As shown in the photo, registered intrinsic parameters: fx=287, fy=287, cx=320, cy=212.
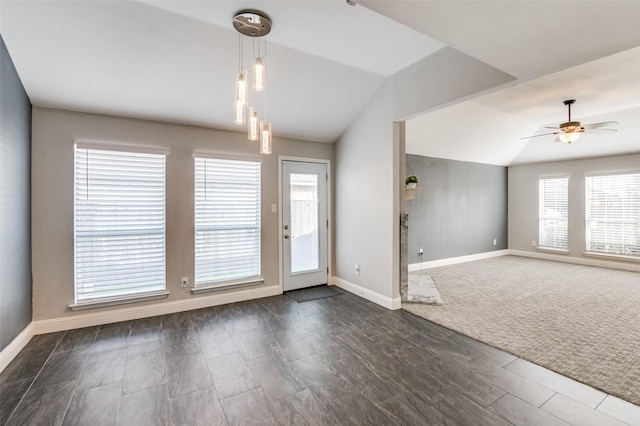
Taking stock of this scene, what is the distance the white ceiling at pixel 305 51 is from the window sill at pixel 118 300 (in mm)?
2189

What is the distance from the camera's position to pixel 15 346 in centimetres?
265

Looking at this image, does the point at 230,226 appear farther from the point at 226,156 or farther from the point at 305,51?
the point at 305,51

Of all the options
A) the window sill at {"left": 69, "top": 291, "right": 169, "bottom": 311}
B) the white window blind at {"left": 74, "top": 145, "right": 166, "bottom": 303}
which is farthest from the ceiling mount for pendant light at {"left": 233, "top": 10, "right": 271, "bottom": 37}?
the window sill at {"left": 69, "top": 291, "right": 169, "bottom": 311}

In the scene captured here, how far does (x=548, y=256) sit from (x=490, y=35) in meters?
7.60

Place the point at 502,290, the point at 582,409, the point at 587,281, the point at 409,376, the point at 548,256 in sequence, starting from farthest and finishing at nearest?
the point at 548,256 < the point at 587,281 < the point at 502,290 < the point at 409,376 < the point at 582,409

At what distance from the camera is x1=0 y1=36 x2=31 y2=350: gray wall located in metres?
2.44

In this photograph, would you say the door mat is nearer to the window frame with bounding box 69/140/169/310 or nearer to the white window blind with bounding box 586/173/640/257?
the window frame with bounding box 69/140/169/310

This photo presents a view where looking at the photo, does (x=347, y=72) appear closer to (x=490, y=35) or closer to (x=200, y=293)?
(x=490, y=35)

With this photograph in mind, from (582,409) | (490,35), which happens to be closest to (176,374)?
(582,409)

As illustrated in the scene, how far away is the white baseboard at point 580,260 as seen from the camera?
6.09m

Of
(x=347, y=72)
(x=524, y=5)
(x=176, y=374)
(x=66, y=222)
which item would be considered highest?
(x=347, y=72)

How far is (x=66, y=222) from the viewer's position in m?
3.19

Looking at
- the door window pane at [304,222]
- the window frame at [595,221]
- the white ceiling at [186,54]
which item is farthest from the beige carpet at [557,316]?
the white ceiling at [186,54]

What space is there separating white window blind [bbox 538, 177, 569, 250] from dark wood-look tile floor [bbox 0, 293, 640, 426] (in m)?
6.05
